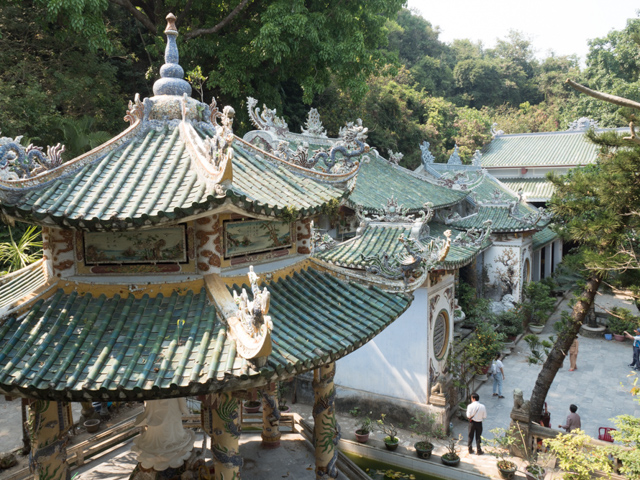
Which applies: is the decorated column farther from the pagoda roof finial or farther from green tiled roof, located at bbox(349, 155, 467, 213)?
green tiled roof, located at bbox(349, 155, 467, 213)

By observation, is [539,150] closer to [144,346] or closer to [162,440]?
[162,440]

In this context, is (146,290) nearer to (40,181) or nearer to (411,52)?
(40,181)

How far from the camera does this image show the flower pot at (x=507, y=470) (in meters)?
10.5

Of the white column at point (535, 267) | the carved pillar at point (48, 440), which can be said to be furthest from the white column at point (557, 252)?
the carved pillar at point (48, 440)

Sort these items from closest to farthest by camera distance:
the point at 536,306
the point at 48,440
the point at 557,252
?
the point at 48,440
the point at 536,306
the point at 557,252

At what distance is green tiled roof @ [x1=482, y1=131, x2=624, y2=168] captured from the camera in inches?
1438

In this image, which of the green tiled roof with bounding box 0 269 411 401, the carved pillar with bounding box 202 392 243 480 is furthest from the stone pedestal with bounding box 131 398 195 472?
the green tiled roof with bounding box 0 269 411 401

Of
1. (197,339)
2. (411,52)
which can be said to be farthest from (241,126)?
(411,52)

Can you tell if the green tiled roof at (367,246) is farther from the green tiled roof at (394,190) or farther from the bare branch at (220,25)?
the bare branch at (220,25)

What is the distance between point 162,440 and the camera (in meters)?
8.11

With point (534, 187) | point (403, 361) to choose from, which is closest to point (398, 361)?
point (403, 361)

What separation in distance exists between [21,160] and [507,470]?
10850 mm

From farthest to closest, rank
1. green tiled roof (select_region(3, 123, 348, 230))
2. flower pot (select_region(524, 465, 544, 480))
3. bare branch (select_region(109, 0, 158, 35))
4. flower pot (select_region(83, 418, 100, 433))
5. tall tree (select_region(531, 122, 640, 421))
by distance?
bare branch (select_region(109, 0, 158, 35)) → flower pot (select_region(83, 418, 100, 433)) → tall tree (select_region(531, 122, 640, 421)) → flower pot (select_region(524, 465, 544, 480)) → green tiled roof (select_region(3, 123, 348, 230))

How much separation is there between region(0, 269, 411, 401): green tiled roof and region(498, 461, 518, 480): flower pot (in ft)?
19.7
